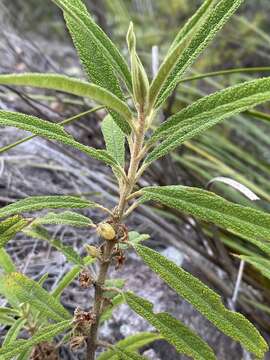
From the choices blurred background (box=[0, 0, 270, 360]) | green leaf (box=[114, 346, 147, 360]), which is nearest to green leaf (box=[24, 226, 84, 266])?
blurred background (box=[0, 0, 270, 360])

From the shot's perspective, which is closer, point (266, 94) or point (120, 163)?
point (266, 94)

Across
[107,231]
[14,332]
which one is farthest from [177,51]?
[14,332]

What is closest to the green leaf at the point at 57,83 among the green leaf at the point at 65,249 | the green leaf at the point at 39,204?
the green leaf at the point at 39,204

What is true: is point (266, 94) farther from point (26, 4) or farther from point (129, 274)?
point (26, 4)

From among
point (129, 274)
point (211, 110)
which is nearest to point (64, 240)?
point (129, 274)

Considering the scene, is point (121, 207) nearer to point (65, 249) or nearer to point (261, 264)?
point (65, 249)

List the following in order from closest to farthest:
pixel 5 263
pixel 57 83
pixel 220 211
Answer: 1. pixel 57 83
2. pixel 220 211
3. pixel 5 263

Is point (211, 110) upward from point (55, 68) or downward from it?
downward

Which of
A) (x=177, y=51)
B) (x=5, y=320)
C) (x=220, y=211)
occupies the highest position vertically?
(x=177, y=51)
